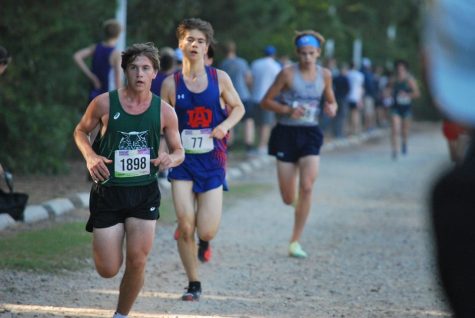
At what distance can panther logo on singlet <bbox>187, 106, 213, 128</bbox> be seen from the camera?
8477 millimetres

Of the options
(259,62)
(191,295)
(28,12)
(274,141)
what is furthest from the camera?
(259,62)

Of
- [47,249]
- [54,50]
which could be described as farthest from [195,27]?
[54,50]

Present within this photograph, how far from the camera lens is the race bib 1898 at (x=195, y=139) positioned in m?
8.49

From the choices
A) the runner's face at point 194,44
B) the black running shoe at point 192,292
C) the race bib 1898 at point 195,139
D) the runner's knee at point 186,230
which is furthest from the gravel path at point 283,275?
the runner's face at point 194,44

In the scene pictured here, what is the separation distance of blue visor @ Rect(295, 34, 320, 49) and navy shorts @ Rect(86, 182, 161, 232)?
3.84m

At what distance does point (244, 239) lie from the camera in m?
11.8

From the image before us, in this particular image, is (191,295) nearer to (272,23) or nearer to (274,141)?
(274,141)

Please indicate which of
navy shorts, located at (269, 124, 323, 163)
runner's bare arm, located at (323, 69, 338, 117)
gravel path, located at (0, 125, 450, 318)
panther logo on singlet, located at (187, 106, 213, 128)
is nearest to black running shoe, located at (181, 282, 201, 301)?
gravel path, located at (0, 125, 450, 318)

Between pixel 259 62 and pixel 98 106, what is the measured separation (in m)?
15.5

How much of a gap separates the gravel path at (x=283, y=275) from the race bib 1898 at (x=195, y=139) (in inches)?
42.8

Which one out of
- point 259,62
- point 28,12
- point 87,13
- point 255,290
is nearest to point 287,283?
point 255,290

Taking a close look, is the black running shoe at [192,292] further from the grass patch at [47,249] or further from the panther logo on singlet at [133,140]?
the panther logo on singlet at [133,140]

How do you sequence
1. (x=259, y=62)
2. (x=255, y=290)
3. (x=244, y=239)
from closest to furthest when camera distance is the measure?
(x=255, y=290) < (x=244, y=239) < (x=259, y=62)

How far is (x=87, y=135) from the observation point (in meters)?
7.06
